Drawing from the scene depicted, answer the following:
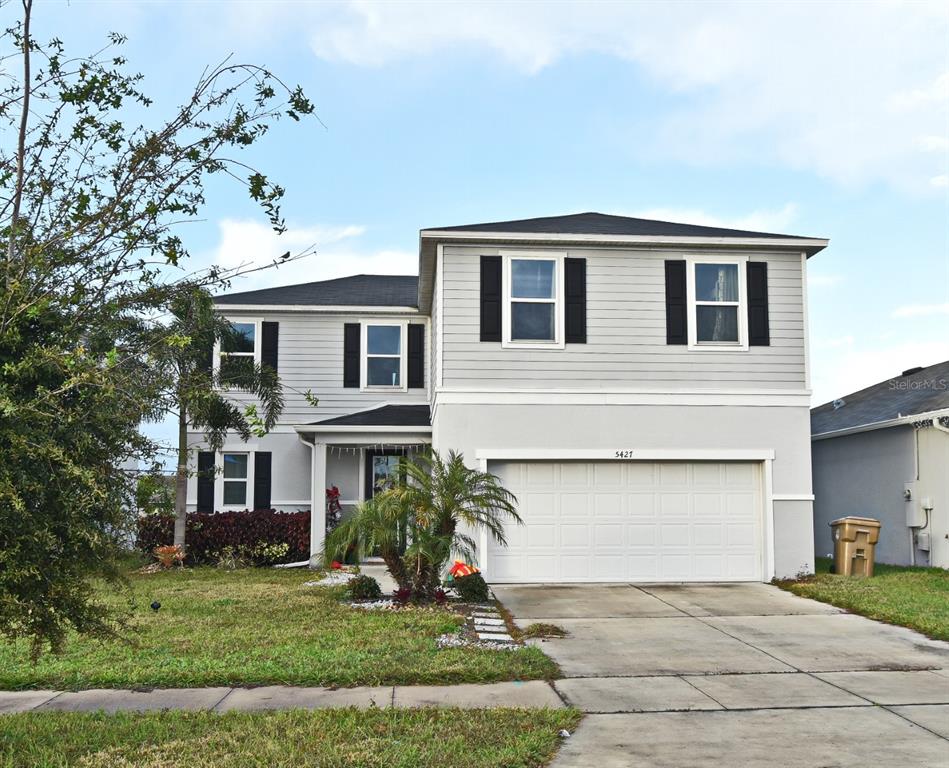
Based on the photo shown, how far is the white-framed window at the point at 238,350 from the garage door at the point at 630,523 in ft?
20.8

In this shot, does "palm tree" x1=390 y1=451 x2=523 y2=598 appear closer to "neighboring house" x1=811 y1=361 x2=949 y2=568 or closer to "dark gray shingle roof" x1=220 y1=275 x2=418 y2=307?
"neighboring house" x1=811 y1=361 x2=949 y2=568

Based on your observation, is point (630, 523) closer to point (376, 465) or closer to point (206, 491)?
point (376, 465)

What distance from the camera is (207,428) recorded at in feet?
62.1

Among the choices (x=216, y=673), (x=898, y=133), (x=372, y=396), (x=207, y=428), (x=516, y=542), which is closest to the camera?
(x=216, y=673)

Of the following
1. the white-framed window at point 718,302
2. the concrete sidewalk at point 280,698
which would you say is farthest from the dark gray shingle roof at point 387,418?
the concrete sidewalk at point 280,698

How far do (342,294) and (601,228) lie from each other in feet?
26.2

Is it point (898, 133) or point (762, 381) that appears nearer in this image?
point (762, 381)

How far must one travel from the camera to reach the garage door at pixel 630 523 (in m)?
14.7

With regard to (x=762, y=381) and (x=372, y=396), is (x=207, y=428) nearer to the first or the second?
(x=372, y=396)

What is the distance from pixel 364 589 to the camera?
1250cm

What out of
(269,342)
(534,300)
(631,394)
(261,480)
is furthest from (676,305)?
(261,480)

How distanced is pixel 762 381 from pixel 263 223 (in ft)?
36.1

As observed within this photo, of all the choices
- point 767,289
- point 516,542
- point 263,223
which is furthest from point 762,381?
point 263,223

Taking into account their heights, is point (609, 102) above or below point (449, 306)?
above
